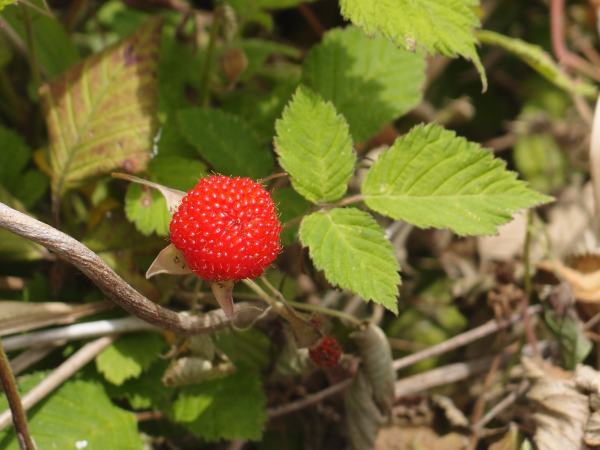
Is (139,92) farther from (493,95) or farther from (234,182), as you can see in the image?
(493,95)

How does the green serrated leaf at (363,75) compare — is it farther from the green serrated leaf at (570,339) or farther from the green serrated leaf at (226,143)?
the green serrated leaf at (570,339)

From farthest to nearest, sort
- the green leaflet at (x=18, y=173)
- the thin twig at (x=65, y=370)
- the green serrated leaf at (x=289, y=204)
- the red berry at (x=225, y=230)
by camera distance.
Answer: the green leaflet at (x=18, y=173), the green serrated leaf at (x=289, y=204), the thin twig at (x=65, y=370), the red berry at (x=225, y=230)

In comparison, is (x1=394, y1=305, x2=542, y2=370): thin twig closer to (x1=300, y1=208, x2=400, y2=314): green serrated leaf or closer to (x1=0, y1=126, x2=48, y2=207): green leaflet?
(x1=300, y1=208, x2=400, y2=314): green serrated leaf

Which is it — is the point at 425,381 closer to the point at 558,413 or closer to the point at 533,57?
the point at 558,413

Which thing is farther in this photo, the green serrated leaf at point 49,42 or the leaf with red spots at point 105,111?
the green serrated leaf at point 49,42

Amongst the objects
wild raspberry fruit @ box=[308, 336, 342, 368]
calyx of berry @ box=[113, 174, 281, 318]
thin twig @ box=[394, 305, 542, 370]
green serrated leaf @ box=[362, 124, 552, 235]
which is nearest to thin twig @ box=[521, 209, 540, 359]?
thin twig @ box=[394, 305, 542, 370]

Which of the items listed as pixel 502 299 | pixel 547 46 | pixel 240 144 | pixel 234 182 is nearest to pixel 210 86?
pixel 240 144

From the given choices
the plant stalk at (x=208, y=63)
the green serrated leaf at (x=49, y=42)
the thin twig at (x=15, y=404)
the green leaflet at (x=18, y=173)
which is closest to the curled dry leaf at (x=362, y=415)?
the thin twig at (x=15, y=404)

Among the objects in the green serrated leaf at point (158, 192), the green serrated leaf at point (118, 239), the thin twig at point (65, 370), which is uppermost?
the green serrated leaf at point (158, 192)
